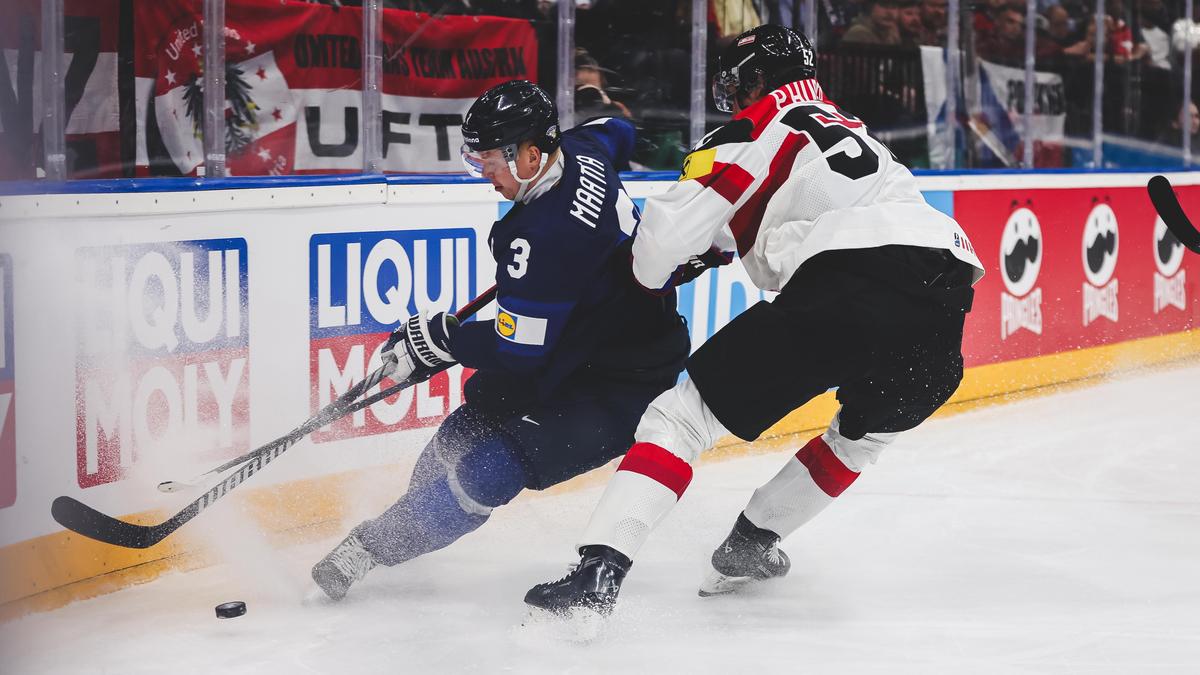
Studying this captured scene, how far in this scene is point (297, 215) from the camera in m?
3.21

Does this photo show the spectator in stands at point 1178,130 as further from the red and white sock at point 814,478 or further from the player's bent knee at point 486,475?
the player's bent knee at point 486,475

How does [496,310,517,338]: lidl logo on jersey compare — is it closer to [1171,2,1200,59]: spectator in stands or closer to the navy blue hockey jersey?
the navy blue hockey jersey

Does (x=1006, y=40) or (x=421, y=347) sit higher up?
(x=1006, y=40)

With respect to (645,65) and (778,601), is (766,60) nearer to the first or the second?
(778,601)

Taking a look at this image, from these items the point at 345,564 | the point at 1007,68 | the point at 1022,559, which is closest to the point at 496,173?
the point at 345,564

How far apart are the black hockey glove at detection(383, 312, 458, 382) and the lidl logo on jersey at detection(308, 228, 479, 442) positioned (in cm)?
45

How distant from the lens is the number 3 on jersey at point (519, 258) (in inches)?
95.8

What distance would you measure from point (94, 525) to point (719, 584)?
120cm

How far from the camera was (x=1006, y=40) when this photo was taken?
17.9ft

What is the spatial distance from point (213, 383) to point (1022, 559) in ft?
→ 5.92

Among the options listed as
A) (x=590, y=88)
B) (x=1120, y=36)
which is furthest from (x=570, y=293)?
(x=1120, y=36)

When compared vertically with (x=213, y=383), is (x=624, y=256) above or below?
above

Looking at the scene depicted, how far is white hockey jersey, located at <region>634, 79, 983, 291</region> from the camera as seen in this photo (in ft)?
7.60

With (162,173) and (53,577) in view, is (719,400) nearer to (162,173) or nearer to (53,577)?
(53,577)
